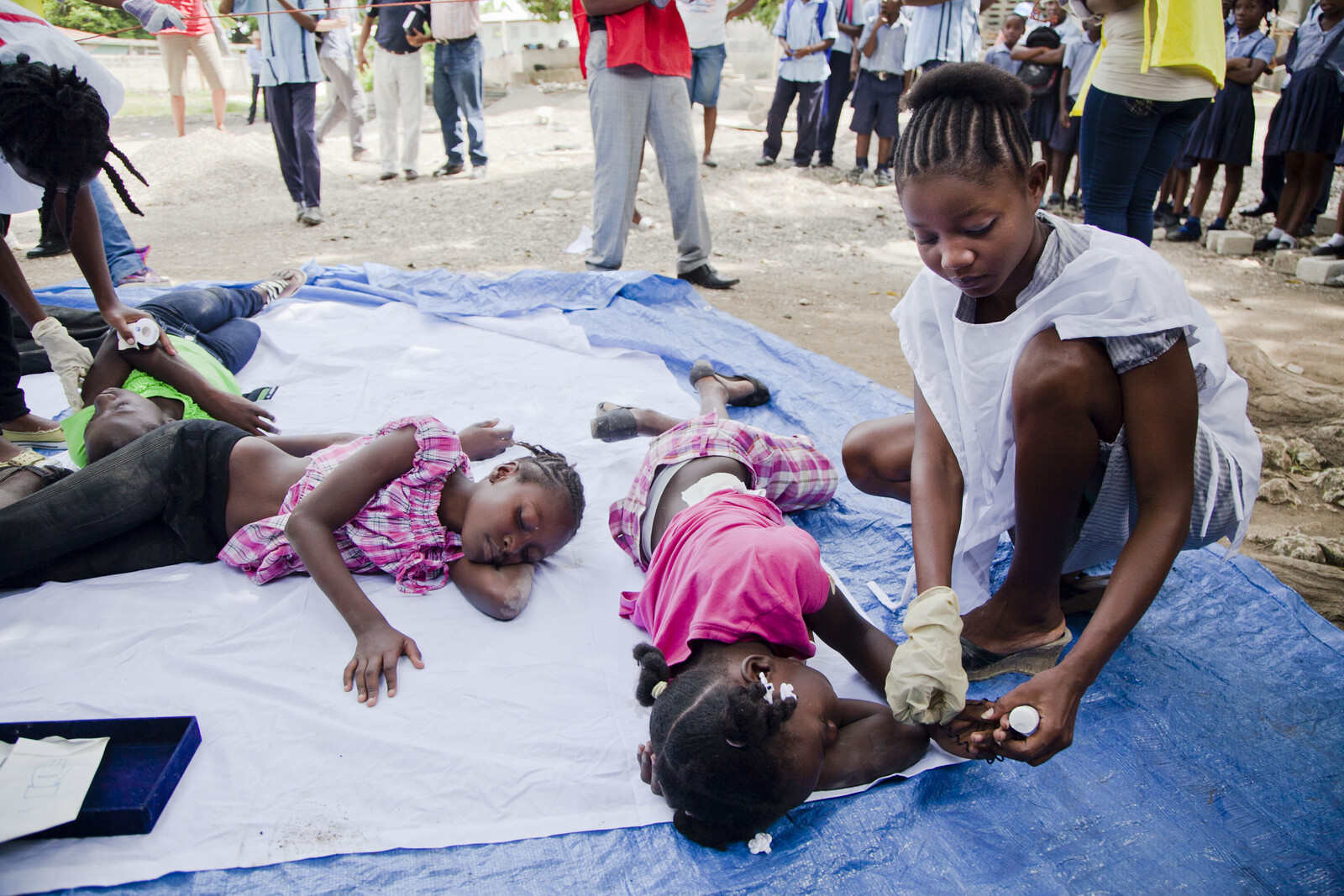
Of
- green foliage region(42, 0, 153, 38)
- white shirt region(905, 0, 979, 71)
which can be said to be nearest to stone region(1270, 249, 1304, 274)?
white shirt region(905, 0, 979, 71)

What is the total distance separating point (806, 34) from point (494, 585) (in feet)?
23.4

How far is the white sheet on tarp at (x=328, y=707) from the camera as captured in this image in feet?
4.29

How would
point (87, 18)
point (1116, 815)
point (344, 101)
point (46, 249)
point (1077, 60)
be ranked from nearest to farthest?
point (1116, 815)
point (46, 249)
point (1077, 60)
point (344, 101)
point (87, 18)

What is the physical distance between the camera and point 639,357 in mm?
3188

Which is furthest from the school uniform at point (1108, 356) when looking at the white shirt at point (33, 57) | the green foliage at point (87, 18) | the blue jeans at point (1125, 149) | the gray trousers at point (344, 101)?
the green foliage at point (87, 18)

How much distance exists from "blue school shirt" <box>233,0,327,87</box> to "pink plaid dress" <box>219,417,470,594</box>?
432cm

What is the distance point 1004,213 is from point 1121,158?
6.27 feet

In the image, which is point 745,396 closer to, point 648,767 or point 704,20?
point 648,767

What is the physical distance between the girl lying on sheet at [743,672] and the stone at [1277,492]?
1726 mm

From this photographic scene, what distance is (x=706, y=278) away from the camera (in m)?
4.37

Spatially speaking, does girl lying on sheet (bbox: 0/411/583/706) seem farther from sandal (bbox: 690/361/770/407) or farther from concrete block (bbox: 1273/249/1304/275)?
concrete block (bbox: 1273/249/1304/275)

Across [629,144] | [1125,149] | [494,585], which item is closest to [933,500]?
[494,585]

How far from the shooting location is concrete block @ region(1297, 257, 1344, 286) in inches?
183

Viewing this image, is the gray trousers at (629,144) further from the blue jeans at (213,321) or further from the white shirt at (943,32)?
the white shirt at (943,32)
